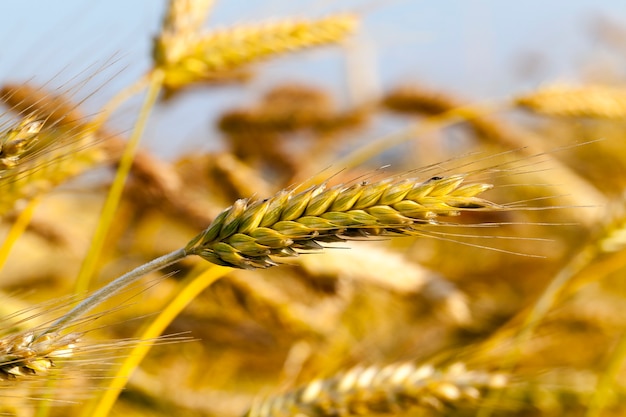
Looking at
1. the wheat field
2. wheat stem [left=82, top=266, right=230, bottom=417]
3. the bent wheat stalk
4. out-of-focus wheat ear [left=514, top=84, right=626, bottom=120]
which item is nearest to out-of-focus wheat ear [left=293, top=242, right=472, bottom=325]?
the wheat field

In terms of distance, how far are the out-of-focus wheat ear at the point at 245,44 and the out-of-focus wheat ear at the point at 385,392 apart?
61 centimetres

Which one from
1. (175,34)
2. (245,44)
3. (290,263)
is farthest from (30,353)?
(245,44)

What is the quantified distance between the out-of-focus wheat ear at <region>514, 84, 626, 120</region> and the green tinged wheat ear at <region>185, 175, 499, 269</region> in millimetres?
1018

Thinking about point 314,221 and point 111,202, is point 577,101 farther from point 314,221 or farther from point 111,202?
point 314,221

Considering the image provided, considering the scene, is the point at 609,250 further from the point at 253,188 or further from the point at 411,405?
the point at 253,188

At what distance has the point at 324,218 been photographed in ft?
2.02

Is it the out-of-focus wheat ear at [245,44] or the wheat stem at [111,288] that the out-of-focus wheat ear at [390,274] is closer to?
the out-of-focus wheat ear at [245,44]

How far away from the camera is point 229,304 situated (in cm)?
147

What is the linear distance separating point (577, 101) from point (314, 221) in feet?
3.87

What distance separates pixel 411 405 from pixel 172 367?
0.92 metres

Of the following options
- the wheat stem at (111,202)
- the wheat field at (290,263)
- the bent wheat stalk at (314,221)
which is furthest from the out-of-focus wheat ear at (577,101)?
the bent wheat stalk at (314,221)

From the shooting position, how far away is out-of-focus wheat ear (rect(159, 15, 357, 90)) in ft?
4.33

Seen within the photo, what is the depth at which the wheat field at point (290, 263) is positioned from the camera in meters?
0.63

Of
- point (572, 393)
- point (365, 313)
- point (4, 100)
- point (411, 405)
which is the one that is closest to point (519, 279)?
point (365, 313)
